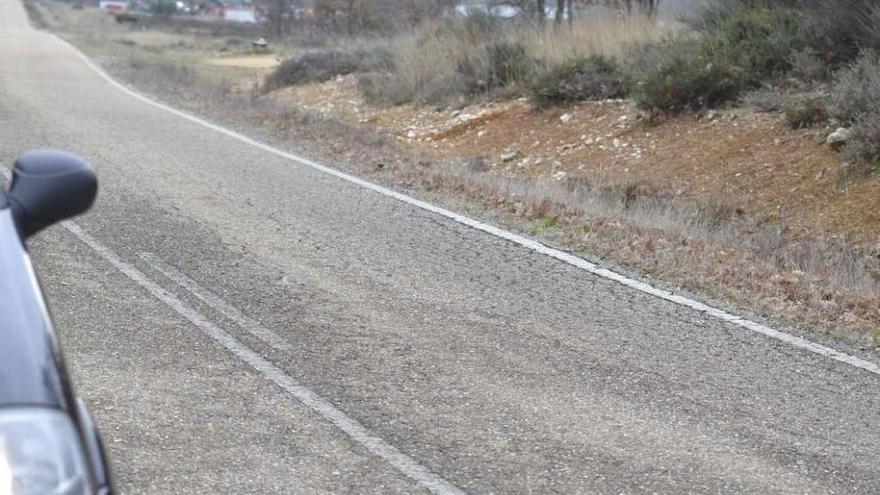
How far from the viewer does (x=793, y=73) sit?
1536cm

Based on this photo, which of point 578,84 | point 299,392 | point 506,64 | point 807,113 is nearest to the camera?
point 299,392

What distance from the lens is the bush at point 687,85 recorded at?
1547cm

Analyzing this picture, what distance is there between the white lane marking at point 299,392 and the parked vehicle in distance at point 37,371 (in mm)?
1907

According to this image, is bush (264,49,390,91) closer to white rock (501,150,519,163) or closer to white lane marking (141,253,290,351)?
white rock (501,150,519,163)

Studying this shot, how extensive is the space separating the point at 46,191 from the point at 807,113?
1163 cm

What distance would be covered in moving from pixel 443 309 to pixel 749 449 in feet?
7.64

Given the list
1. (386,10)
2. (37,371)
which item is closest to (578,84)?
(37,371)

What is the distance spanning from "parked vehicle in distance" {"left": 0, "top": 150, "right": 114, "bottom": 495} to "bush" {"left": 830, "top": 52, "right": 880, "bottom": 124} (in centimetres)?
1083

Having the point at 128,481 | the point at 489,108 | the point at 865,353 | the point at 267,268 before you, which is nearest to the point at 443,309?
the point at 267,268

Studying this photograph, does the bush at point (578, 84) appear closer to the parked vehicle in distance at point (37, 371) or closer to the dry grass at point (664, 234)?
the dry grass at point (664, 234)

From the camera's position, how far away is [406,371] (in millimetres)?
5887

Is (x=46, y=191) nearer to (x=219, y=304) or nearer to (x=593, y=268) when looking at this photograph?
(x=219, y=304)

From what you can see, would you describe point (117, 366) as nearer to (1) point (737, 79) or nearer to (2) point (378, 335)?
(2) point (378, 335)

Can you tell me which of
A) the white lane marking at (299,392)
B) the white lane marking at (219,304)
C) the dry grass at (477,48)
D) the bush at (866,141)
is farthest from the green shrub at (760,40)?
the white lane marking at (299,392)
